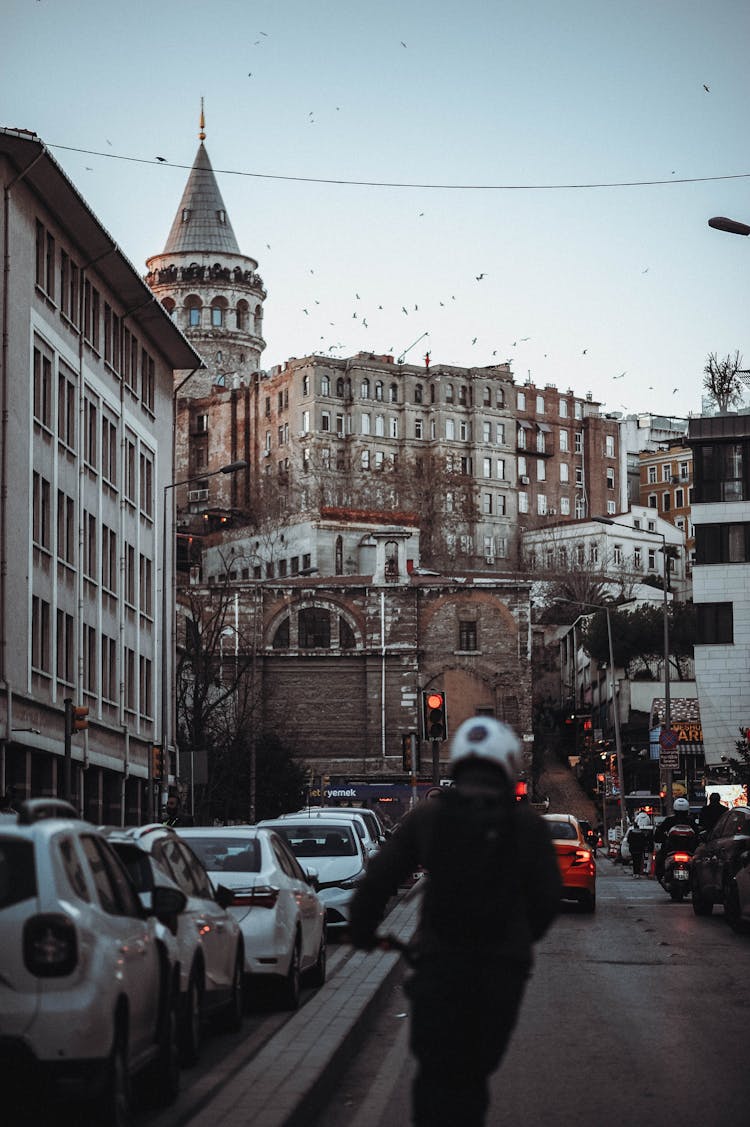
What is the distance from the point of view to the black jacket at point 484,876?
21.3ft

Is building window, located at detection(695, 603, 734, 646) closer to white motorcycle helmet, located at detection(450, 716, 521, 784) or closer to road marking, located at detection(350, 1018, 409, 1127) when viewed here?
road marking, located at detection(350, 1018, 409, 1127)

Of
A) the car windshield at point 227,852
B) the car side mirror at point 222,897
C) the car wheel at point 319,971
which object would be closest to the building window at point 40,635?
the car wheel at point 319,971

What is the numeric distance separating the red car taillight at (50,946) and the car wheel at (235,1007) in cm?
489

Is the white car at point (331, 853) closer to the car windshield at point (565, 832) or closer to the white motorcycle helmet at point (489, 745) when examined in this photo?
the car windshield at point (565, 832)

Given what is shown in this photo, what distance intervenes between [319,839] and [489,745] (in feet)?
54.3

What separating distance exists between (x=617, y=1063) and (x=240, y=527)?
443ft

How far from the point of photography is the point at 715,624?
72938mm

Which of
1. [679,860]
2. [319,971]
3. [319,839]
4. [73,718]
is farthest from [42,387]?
[319,971]

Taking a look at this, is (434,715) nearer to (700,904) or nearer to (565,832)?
(565,832)

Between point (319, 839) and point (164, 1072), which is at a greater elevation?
point (319, 839)

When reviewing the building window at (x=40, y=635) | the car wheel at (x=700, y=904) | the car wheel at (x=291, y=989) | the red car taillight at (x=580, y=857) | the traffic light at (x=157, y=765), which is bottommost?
the car wheel at (x=700, y=904)

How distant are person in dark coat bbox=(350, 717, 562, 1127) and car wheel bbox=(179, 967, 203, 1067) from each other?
497 cm

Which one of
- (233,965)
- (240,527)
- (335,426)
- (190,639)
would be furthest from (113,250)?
(335,426)

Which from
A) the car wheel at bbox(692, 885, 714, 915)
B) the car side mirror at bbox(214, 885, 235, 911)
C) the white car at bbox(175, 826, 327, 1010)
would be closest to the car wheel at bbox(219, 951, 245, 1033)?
the car side mirror at bbox(214, 885, 235, 911)
